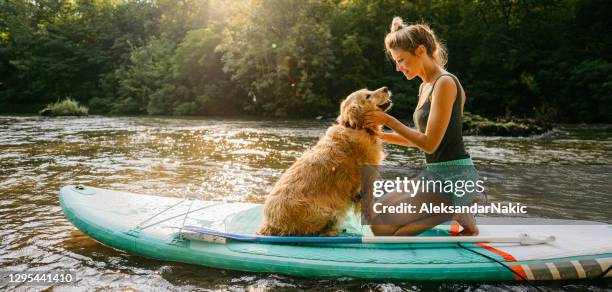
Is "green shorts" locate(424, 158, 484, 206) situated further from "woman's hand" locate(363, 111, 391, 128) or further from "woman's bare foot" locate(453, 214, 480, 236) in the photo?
"woman's hand" locate(363, 111, 391, 128)

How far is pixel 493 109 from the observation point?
2556 centimetres

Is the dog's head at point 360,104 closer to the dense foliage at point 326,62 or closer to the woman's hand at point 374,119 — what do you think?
the woman's hand at point 374,119

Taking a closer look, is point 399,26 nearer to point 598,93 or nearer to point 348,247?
point 348,247

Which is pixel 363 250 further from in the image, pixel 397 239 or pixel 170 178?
pixel 170 178

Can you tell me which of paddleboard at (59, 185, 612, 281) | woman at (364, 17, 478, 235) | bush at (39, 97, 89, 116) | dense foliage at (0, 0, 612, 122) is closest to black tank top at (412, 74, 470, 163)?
woman at (364, 17, 478, 235)

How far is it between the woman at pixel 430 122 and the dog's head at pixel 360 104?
57mm

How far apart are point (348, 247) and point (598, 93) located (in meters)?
23.2

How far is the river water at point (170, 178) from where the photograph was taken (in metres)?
3.16

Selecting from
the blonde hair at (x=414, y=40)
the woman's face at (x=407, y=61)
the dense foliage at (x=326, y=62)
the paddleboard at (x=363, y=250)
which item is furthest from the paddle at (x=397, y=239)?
the dense foliage at (x=326, y=62)

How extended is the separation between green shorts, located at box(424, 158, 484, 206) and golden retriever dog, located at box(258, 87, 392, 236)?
0.46 m

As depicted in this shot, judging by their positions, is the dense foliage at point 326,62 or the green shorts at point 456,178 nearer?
the green shorts at point 456,178

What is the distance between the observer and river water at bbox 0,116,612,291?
10.4ft

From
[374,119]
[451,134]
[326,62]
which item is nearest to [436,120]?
[451,134]

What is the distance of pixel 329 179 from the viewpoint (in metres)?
3.19
